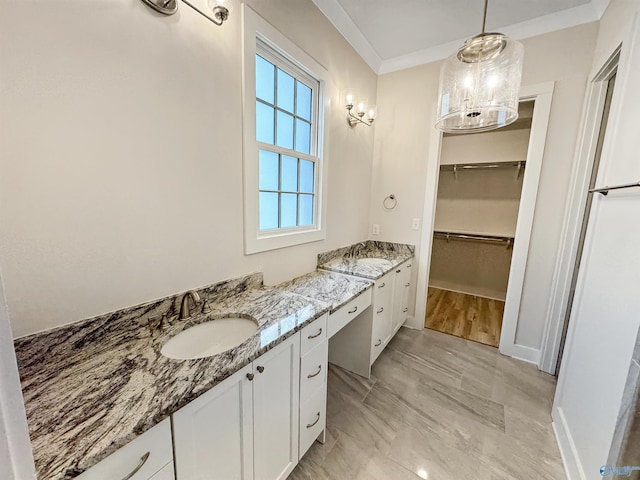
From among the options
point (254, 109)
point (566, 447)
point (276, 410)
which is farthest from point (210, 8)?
point (566, 447)

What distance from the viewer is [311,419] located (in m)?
1.36

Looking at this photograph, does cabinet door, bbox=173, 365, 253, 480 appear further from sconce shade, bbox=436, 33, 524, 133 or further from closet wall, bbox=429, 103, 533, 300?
closet wall, bbox=429, 103, 533, 300

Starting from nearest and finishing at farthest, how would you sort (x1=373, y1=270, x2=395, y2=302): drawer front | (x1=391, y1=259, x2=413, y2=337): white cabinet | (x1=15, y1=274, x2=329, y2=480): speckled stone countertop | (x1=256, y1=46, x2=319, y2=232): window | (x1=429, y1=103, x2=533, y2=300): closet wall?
(x1=15, y1=274, x2=329, y2=480): speckled stone countertop, (x1=256, y1=46, x2=319, y2=232): window, (x1=373, y1=270, x2=395, y2=302): drawer front, (x1=391, y1=259, x2=413, y2=337): white cabinet, (x1=429, y1=103, x2=533, y2=300): closet wall

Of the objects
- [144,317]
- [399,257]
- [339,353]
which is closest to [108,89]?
[144,317]

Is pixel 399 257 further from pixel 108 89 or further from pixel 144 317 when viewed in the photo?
pixel 108 89

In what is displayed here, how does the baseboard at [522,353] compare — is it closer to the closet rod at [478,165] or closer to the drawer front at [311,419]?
the drawer front at [311,419]

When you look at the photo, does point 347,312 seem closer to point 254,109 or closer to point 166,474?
point 166,474

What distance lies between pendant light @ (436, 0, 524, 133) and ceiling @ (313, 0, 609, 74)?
2.71 ft

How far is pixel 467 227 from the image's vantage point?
149 inches

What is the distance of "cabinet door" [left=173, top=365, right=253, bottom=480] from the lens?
76 cm

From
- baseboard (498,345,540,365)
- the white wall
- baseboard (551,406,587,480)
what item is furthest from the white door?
the white wall

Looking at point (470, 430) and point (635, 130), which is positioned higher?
point (635, 130)

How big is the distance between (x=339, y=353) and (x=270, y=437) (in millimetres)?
1122

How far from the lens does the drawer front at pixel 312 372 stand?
1252 millimetres
